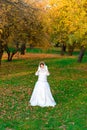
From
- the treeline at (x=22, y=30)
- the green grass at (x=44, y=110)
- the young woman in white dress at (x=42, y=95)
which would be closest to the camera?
the green grass at (x=44, y=110)

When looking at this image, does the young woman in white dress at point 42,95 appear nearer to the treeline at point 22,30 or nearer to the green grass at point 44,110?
the green grass at point 44,110

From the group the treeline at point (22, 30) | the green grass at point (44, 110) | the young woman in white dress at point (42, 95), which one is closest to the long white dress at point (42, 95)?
the young woman in white dress at point (42, 95)

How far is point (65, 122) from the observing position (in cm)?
1252

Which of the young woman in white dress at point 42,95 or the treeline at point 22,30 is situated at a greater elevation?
the treeline at point 22,30

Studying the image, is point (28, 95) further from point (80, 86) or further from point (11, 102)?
point (80, 86)

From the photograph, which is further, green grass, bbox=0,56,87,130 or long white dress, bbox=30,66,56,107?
long white dress, bbox=30,66,56,107

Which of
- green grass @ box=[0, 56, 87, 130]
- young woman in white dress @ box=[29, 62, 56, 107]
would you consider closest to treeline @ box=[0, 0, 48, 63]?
green grass @ box=[0, 56, 87, 130]

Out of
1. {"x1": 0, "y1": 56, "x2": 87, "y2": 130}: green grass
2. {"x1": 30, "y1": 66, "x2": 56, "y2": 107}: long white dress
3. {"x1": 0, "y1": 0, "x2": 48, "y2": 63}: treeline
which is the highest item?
{"x1": 0, "y1": 0, "x2": 48, "y2": 63}: treeline

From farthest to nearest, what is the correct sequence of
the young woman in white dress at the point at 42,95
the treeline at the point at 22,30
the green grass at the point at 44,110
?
the treeline at the point at 22,30
the young woman in white dress at the point at 42,95
the green grass at the point at 44,110

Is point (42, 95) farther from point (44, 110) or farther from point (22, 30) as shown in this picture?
point (22, 30)

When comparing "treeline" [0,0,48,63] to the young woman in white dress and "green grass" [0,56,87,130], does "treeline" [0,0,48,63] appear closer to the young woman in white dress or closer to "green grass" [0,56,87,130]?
"green grass" [0,56,87,130]

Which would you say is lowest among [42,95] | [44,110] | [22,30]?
[44,110]

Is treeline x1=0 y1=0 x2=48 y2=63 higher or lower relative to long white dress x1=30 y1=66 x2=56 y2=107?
higher

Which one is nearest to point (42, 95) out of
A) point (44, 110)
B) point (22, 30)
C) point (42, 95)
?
point (42, 95)
